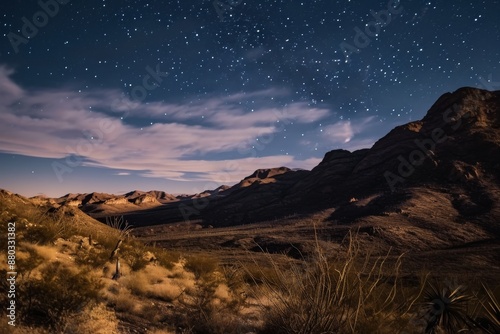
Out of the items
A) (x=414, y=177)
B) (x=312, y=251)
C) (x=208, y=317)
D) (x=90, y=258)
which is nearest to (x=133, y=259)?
(x=90, y=258)

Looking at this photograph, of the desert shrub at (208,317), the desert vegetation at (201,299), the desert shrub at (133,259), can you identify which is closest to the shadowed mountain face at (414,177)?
the desert shrub at (133,259)

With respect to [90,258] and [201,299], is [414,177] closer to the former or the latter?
[201,299]

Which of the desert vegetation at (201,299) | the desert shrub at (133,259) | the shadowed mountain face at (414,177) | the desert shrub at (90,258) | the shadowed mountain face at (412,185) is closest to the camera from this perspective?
the desert vegetation at (201,299)

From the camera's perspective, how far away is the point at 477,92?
228 feet

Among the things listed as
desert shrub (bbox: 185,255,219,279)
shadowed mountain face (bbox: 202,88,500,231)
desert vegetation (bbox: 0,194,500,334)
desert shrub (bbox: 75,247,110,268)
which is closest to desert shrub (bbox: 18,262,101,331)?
desert vegetation (bbox: 0,194,500,334)

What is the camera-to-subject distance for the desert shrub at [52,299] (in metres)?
4.90

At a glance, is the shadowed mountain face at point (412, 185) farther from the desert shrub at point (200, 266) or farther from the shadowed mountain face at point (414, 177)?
the desert shrub at point (200, 266)

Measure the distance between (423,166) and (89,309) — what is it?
60999mm

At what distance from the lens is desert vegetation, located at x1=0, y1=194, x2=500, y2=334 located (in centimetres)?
443

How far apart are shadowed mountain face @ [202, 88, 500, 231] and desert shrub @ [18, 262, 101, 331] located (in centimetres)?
4226

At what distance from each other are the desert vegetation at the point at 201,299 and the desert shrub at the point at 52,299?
0.05ft

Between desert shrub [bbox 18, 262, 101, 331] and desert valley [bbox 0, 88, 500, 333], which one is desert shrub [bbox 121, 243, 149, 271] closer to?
desert valley [bbox 0, 88, 500, 333]

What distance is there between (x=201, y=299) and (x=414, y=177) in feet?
181

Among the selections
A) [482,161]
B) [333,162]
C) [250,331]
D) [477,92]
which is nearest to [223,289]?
[250,331]
